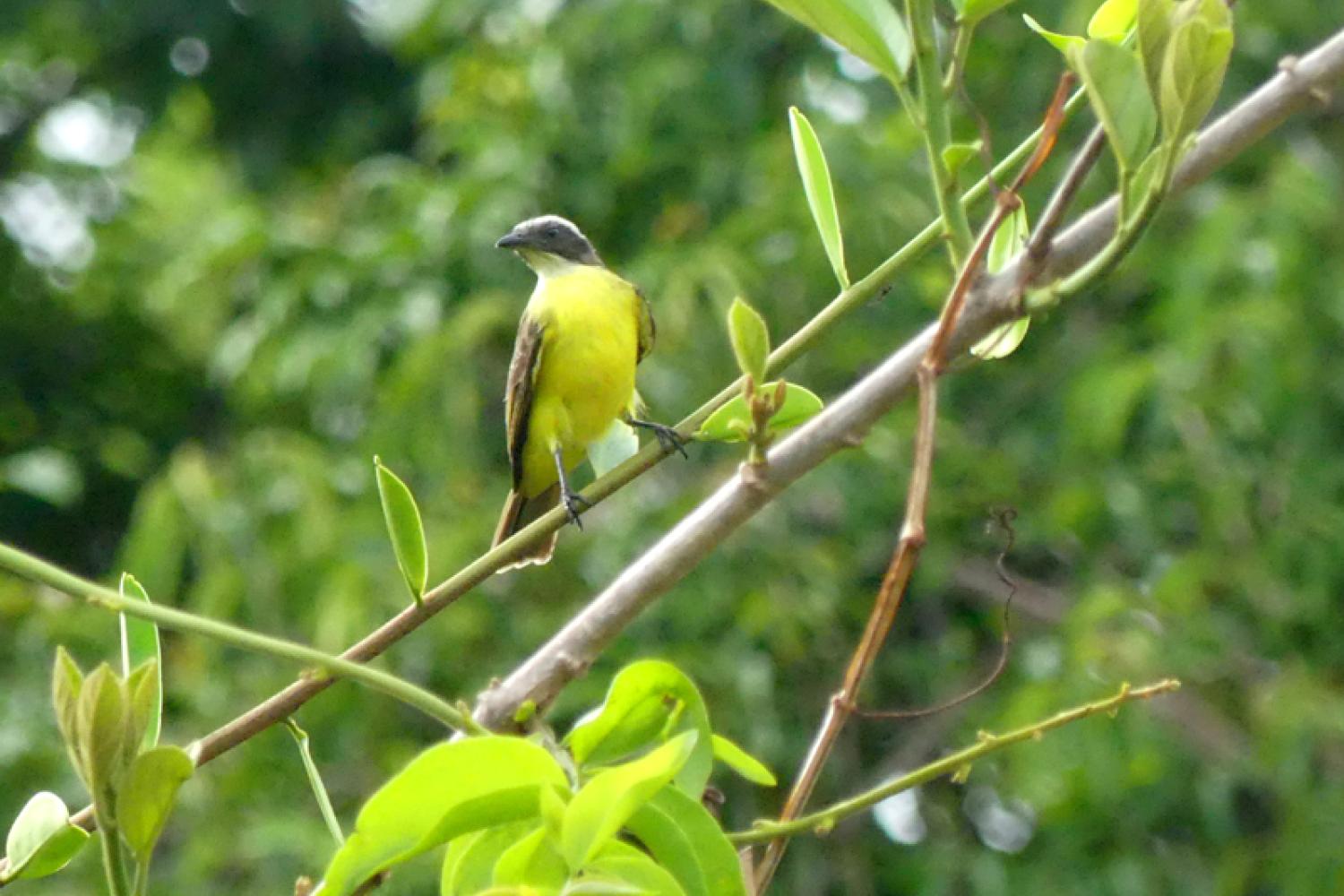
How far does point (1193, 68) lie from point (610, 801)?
41 cm

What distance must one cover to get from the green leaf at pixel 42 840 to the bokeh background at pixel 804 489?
10.7 feet

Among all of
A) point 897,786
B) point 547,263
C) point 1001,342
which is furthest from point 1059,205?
point 547,263

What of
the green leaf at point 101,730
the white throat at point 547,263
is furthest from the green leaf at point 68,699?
the white throat at point 547,263

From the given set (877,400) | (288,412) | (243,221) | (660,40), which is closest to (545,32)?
(660,40)

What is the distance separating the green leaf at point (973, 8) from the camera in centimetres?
87

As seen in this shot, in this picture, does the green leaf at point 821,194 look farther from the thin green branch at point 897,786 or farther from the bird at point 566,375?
the bird at point 566,375

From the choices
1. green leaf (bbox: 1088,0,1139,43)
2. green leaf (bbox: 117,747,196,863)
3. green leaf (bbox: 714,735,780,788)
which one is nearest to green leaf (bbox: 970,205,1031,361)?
green leaf (bbox: 1088,0,1139,43)

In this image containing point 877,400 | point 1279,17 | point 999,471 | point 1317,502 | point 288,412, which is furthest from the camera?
point 288,412

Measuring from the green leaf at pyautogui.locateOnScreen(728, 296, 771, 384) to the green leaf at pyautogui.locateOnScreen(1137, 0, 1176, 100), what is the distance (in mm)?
216

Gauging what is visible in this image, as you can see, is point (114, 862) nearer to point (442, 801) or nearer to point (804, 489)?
point (442, 801)

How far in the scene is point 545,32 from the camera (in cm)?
545

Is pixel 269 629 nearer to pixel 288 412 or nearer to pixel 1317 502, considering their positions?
pixel 288 412

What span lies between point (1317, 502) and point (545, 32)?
260 cm

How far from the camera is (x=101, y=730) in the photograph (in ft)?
2.37
